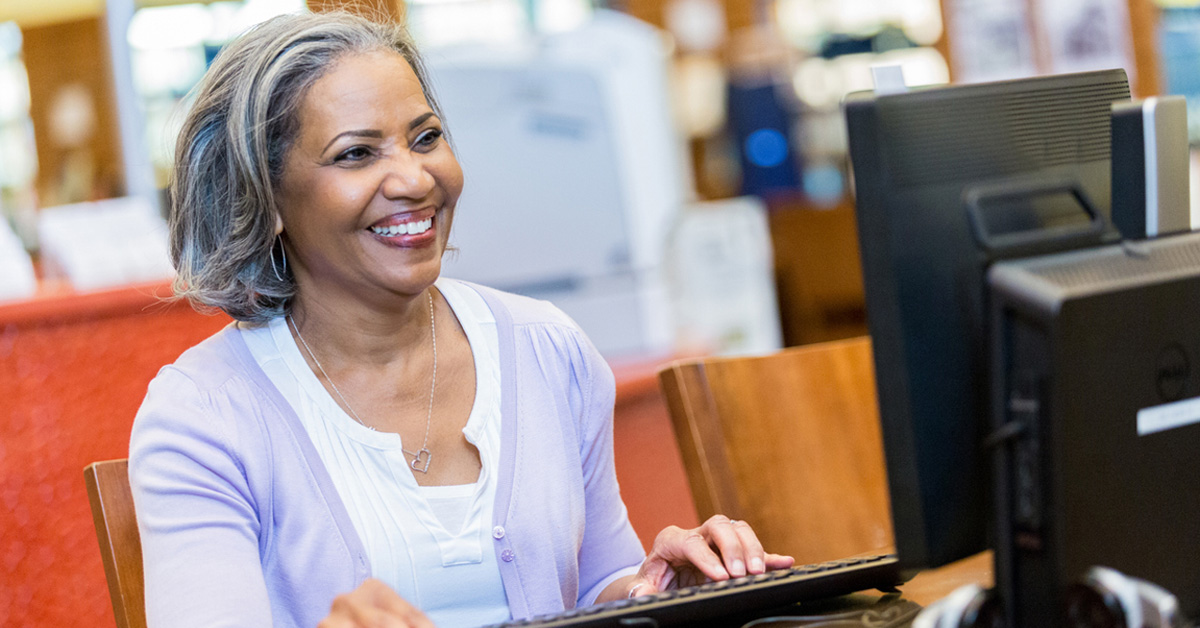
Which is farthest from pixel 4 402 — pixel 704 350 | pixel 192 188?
pixel 704 350

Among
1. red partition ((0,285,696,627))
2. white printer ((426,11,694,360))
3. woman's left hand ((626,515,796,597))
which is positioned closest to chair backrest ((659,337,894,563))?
woman's left hand ((626,515,796,597))

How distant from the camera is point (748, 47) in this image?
6668mm

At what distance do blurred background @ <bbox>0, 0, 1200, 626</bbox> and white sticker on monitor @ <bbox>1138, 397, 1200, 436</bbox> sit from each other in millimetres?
261

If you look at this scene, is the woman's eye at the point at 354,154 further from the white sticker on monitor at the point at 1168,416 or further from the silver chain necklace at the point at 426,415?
the white sticker on monitor at the point at 1168,416

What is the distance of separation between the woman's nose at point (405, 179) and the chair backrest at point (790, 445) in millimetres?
353

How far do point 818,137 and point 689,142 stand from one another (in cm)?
80

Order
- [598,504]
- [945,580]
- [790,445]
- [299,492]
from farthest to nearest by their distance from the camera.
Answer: [790,445] < [598,504] < [299,492] < [945,580]

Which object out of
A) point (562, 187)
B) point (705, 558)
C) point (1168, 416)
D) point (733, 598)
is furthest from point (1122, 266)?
point (562, 187)

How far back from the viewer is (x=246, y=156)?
3.85ft

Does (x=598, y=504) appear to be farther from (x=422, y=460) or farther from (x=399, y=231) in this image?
(x=399, y=231)

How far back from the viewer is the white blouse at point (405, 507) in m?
1.10

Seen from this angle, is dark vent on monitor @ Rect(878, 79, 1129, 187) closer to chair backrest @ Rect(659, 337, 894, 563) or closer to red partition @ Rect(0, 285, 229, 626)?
chair backrest @ Rect(659, 337, 894, 563)

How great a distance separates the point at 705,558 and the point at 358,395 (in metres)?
0.43

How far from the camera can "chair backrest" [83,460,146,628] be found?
1.02m
